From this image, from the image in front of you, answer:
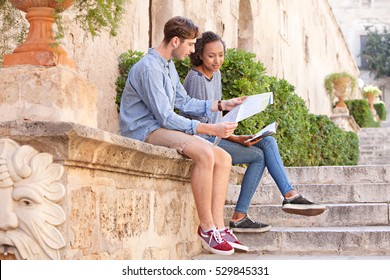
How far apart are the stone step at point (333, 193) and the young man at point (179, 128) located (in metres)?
1.53

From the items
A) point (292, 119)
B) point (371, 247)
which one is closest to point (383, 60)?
point (292, 119)

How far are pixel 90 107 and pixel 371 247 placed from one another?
2.17m

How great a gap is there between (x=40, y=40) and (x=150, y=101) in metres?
0.88

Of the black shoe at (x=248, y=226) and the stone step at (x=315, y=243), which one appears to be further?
the black shoe at (x=248, y=226)

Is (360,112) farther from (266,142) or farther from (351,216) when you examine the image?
(266,142)

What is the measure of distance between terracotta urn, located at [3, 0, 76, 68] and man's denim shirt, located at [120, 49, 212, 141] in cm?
72

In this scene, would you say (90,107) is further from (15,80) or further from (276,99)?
(276,99)

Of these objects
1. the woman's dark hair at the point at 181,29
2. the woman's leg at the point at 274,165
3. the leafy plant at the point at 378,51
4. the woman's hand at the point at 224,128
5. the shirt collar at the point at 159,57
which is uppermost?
the leafy plant at the point at 378,51

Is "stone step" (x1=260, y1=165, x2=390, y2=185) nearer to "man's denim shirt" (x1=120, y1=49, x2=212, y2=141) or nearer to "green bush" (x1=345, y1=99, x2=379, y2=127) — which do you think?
"man's denim shirt" (x1=120, y1=49, x2=212, y2=141)

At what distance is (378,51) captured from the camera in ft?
157

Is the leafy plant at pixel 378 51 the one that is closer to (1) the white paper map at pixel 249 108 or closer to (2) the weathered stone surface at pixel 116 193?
(1) the white paper map at pixel 249 108

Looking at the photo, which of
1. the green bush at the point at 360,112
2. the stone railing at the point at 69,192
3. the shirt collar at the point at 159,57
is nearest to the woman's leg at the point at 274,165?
the shirt collar at the point at 159,57

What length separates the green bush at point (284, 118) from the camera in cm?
814

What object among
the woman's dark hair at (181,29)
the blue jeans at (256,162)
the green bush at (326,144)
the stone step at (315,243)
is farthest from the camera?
the green bush at (326,144)
